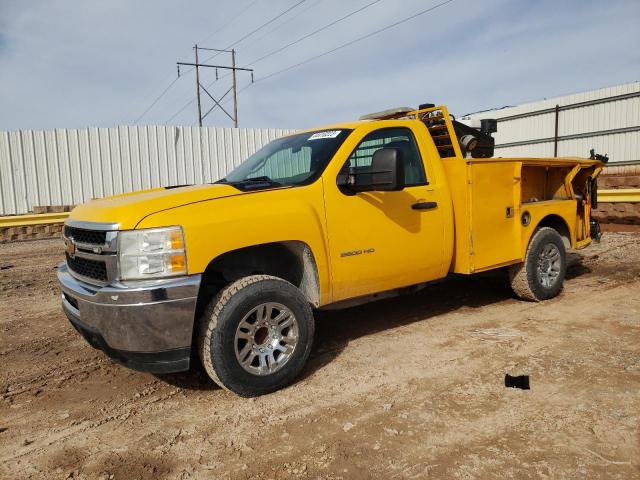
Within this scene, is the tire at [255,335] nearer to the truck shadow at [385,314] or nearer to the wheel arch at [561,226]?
the truck shadow at [385,314]

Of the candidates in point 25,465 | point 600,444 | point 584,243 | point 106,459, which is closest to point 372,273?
point 600,444

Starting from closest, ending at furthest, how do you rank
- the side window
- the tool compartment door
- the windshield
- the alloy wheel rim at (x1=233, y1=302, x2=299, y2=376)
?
the alloy wheel rim at (x1=233, y1=302, x2=299, y2=376) < the windshield < the side window < the tool compartment door

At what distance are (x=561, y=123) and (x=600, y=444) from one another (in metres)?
21.5

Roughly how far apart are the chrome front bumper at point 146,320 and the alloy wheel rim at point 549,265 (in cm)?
412

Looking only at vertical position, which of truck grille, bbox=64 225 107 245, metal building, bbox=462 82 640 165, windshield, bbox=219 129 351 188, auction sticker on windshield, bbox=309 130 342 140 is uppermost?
metal building, bbox=462 82 640 165

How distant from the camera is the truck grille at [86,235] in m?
3.30

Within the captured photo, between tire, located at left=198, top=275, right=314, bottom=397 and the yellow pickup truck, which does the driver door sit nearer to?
the yellow pickup truck

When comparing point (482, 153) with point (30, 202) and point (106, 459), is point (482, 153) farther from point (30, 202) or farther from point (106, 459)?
point (30, 202)

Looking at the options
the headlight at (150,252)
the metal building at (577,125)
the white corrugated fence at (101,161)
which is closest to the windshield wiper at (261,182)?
the headlight at (150,252)

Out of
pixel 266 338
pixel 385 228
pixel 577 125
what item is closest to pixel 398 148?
pixel 385 228

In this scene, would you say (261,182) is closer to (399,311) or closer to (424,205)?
(424,205)

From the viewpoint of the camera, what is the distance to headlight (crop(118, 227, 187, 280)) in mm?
3117

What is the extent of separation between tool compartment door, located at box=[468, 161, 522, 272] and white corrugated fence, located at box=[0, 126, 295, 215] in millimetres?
12214

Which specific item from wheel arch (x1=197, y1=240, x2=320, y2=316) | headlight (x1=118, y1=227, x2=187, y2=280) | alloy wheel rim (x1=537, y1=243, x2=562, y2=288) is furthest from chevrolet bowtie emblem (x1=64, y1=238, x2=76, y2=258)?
alloy wheel rim (x1=537, y1=243, x2=562, y2=288)
